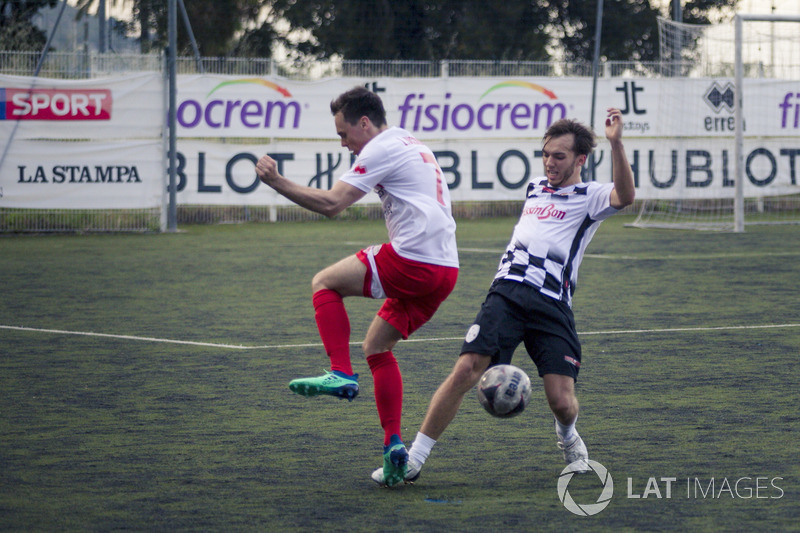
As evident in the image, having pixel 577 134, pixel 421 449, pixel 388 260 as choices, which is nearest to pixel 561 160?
pixel 577 134

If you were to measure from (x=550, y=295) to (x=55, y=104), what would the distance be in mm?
15614

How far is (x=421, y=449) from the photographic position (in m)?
5.09

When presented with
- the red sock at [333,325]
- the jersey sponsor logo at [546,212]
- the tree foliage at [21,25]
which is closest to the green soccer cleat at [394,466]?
the red sock at [333,325]

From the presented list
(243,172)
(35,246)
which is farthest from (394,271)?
(243,172)

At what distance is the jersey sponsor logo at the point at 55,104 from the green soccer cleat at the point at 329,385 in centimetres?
1535

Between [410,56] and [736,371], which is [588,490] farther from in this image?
[410,56]

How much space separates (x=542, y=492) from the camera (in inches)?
189

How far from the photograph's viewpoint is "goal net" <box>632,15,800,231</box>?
77.3ft

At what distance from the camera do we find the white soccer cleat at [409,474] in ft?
16.3

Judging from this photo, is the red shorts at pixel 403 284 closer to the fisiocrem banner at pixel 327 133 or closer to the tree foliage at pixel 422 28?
the fisiocrem banner at pixel 327 133

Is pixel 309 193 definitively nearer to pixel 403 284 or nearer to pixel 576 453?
pixel 403 284

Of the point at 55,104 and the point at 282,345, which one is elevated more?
the point at 55,104

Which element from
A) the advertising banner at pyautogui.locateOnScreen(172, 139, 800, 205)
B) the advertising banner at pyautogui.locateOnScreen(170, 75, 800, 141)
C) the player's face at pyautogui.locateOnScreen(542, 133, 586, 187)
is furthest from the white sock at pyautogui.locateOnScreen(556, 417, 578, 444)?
the advertising banner at pyautogui.locateOnScreen(170, 75, 800, 141)

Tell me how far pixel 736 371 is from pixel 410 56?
26804 millimetres
